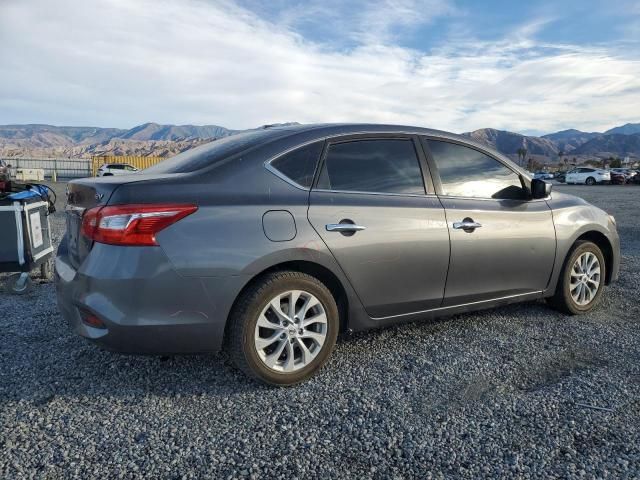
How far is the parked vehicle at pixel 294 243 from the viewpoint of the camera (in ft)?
8.66

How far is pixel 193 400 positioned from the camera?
2.84 meters

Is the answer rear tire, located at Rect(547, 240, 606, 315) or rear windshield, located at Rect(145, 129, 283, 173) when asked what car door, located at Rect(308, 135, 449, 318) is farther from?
rear tire, located at Rect(547, 240, 606, 315)

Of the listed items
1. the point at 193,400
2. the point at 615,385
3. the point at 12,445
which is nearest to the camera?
the point at 12,445

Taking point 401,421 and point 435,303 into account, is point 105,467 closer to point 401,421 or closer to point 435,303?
point 401,421

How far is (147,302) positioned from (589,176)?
4262 cm

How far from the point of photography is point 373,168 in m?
3.38

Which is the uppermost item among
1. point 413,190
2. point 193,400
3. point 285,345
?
A: point 413,190

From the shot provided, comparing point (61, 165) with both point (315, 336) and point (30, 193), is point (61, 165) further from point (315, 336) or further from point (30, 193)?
point (315, 336)

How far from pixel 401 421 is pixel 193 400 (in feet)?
3.90

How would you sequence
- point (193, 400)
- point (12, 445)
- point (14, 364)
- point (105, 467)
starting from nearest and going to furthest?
point (105, 467) < point (12, 445) < point (193, 400) < point (14, 364)

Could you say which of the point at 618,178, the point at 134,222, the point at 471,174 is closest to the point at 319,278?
the point at 134,222

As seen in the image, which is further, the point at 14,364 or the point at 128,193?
the point at 14,364

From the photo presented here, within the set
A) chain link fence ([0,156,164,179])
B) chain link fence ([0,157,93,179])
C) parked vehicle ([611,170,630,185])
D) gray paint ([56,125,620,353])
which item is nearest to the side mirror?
gray paint ([56,125,620,353])

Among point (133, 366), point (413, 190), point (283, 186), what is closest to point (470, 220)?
point (413, 190)
